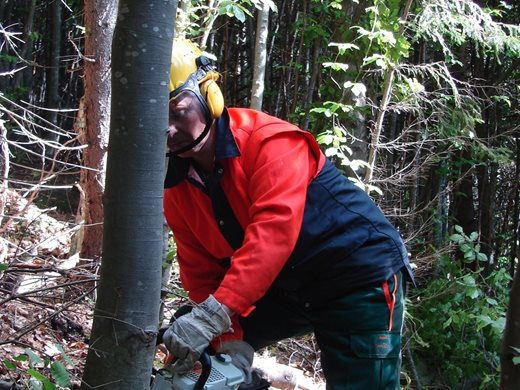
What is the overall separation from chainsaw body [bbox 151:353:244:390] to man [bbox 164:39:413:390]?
1.8 inches

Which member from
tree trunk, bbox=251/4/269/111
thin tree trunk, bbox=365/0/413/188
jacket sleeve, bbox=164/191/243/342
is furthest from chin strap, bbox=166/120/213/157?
tree trunk, bbox=251/4/269/111

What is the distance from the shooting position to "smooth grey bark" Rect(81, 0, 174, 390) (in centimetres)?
180

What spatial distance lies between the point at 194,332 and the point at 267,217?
1.68 feet

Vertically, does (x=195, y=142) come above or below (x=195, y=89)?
below

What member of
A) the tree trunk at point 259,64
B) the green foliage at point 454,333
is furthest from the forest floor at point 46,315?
the tree trunk at point 259,64

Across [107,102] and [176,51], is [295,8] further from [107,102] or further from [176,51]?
[176,51]

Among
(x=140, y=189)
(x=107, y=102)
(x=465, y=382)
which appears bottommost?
(x=465, y=382)

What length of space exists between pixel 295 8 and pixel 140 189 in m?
9.72

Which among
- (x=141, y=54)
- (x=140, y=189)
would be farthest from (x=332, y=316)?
(x=141, y=54)

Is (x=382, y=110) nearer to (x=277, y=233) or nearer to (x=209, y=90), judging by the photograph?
(x=209, y=90)

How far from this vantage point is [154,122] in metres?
1.83

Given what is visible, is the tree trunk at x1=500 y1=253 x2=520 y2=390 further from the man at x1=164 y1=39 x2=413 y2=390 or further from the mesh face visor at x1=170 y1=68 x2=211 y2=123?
the mesh face visor at x1=170 y1=68 x2=211 y2=123

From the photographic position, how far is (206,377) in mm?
2174

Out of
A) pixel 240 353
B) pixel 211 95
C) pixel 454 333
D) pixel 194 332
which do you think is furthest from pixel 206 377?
pixel 454 333
